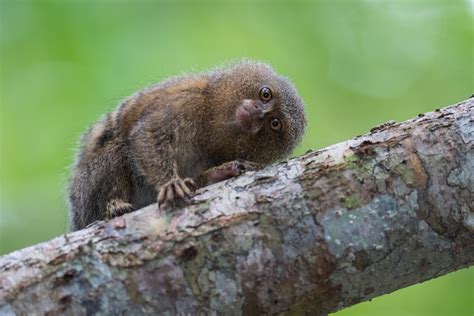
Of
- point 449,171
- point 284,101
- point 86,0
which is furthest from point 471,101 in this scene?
point 86,0

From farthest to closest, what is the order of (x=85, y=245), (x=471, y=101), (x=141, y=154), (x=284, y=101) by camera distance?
(x=284, y=101) → (x=141, y=154) → (x=471, y=101) → (x=85, y=245)

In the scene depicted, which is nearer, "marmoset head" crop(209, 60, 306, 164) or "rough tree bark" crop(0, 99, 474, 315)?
"rough tree bark" crop(0, 99, 474, 315)

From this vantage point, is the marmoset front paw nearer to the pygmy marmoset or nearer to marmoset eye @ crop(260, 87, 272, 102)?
the pygmy marmoset

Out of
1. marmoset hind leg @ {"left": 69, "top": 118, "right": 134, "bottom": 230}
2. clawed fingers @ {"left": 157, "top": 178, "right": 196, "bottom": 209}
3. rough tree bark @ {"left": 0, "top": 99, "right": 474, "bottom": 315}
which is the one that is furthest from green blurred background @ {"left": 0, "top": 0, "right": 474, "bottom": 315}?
rough tree bark @ {"left": 0, "top": 99, "right": 474, "bottom": 315}

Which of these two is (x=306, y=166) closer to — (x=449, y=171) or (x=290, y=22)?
(x=449, y=171)

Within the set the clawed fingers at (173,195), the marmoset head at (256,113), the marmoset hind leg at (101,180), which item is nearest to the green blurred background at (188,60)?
the marmoset head at (256,113)

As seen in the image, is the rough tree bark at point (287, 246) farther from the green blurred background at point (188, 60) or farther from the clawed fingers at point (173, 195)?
the green blurred background at point (188, 60)

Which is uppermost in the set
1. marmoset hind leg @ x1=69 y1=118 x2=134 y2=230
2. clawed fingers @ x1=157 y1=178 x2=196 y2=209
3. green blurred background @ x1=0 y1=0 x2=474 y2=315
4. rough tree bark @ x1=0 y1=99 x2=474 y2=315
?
green blurred background @ x1=0 y1=0 x2=474 y2=315
